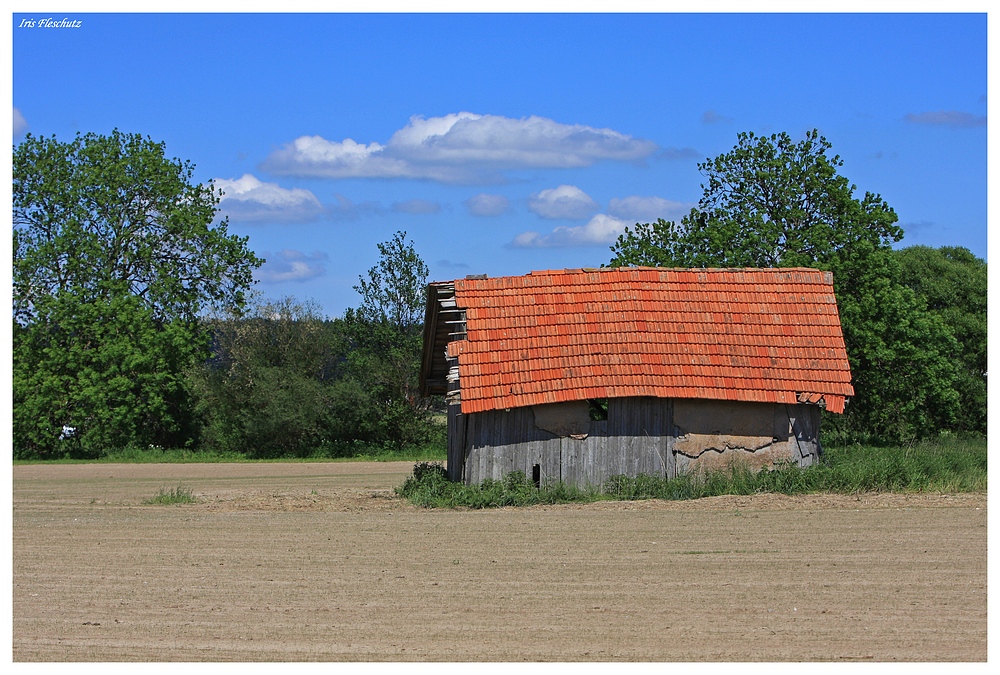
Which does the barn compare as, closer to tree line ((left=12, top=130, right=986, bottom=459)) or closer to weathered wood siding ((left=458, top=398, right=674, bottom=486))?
weathered wood siding ((left=458, top=398, right=674, bottom=486))

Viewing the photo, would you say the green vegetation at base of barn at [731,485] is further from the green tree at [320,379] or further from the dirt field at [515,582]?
the green tree at [320,379]

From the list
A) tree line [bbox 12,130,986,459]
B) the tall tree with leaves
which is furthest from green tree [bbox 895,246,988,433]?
the tall tree with leaves

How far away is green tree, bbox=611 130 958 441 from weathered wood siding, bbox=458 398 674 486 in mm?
15880

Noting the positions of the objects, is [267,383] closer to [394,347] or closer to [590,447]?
[394,347]

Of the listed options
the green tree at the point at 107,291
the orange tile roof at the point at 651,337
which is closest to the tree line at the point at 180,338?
the green tree at the point at 107,291

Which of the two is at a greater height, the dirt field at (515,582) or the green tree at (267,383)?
the green tree at (267,383)

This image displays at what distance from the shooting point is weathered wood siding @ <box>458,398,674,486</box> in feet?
69.3

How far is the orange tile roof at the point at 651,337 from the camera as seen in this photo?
21078mm

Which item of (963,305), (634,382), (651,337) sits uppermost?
(963,305)

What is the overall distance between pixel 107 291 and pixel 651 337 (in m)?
28.9

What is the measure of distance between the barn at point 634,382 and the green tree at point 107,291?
24773mm

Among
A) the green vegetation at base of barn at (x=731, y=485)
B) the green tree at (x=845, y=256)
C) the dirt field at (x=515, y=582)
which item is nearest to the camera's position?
the dirt field at (x=515, y=582)

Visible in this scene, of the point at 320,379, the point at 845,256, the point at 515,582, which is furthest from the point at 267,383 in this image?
the point at 515,582

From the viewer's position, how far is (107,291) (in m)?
44.8
